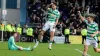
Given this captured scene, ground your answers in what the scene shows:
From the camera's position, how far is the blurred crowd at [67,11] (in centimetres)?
4088

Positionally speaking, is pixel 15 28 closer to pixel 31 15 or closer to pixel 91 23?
pixel 31 15

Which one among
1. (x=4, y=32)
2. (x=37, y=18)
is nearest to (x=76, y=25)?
(x=37, y=18)

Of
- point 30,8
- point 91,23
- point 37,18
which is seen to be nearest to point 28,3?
point 30,8

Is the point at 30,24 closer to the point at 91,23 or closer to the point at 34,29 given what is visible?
the point at 34,29

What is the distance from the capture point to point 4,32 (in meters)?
39.0

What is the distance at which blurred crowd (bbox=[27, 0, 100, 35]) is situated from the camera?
40.9m

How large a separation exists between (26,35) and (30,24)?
3465 millimetres

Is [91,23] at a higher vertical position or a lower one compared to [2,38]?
higher

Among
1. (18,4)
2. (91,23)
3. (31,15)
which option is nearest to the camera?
(91,23)

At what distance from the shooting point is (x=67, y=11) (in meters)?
43.8

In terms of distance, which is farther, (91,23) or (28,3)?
(28,3)

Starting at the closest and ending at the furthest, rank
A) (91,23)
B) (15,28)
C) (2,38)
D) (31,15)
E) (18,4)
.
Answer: (91,23) < (2,38) < (15,28) < (31,15) < (18,4)

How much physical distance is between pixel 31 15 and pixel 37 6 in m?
1.18

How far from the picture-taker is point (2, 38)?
37781 mm
